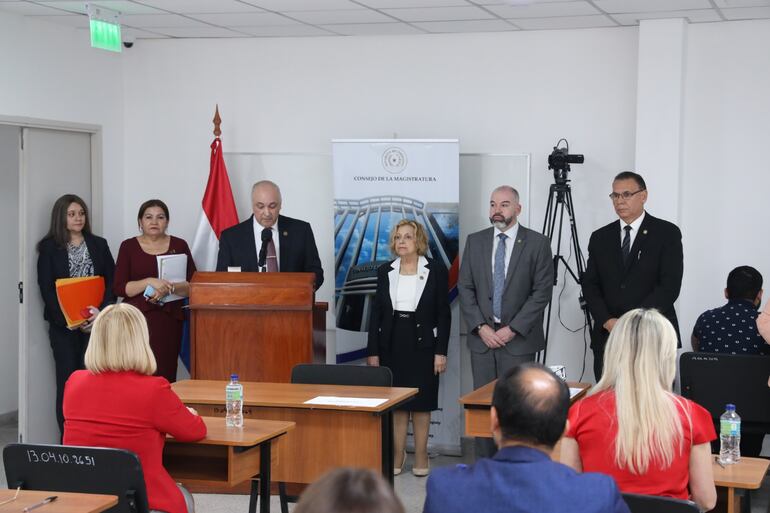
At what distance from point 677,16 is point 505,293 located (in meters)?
2.35

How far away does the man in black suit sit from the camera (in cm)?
639

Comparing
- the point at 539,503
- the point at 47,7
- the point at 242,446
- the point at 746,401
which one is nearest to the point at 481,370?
the point at 746,401

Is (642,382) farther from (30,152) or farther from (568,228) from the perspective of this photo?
(30,152)

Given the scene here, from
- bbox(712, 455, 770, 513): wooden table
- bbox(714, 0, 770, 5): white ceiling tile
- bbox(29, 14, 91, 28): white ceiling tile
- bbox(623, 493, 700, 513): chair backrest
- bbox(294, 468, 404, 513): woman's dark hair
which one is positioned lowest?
bbox(712, 455, 770, 513): wooden table

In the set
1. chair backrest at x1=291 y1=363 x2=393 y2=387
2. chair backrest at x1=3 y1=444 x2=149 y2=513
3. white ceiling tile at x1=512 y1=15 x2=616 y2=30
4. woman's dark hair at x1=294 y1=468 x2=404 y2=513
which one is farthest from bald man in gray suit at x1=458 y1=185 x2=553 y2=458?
woman's dark hair at x1=294 y1=468 x2=404 y2=513

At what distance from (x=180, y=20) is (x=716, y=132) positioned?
161 inches

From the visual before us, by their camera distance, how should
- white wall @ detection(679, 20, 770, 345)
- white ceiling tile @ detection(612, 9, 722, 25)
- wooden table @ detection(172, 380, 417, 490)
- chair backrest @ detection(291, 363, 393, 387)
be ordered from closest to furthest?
wooden table @ detection(172, 380, 417, 490) < chair backrest @ detection(291, 363, 393, 387) < white ceiling tile @ detection(612, 9, 722, 25) < white wall @ detection(679, 20, 770, 345)

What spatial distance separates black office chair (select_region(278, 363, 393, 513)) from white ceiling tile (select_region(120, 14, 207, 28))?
327 cm

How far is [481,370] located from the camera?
7.08m

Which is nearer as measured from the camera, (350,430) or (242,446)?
(242,446)

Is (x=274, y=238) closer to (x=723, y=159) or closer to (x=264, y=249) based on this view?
(x=264, y=249)

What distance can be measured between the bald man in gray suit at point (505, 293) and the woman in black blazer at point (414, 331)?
252 millimetres

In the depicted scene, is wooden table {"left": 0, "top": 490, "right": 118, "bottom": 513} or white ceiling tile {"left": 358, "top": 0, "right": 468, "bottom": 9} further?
white ceiling tile {"left": 358, "top": 0, "right": 468, "bottom": 9}

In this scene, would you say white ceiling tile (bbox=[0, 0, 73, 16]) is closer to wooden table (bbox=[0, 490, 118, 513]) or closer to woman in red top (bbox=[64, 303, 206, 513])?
woman in red top (bbox=[64, 303, 206, 513])
